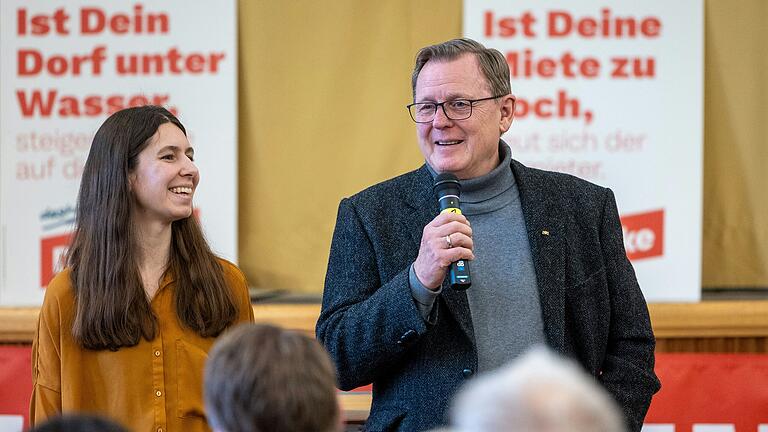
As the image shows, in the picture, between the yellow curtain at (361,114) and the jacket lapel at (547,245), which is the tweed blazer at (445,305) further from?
the yellow curtain at (361,114)

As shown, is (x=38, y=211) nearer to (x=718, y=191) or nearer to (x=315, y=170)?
(x=315, y=170)

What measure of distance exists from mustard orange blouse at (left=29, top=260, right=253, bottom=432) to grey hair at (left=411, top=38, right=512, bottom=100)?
101 cm

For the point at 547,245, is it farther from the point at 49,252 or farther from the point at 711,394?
the point at 49,252

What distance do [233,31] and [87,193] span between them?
5.15ft

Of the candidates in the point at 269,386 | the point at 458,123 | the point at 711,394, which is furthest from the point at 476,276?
the point at 711,394

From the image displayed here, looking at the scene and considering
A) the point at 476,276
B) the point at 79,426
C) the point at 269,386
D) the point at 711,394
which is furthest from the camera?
the point at 711,394

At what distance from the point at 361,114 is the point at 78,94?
3.95 feet

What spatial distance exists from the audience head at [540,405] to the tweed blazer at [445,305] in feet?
3.87

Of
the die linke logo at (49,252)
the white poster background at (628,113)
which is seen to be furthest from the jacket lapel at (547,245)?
the die linke logo at (49,252)

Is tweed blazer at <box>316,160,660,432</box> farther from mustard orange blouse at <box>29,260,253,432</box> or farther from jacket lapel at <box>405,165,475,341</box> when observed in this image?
mustard orange blouse at <box>29,260,253,432</box>

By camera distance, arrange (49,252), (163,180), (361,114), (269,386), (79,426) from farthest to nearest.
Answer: (361,114) < (49,252) < (163,180) < (269,386) < (79,426)

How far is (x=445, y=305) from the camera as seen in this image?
2590mm

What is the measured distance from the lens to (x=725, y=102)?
15.0 ft

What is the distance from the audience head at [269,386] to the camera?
1.62m
